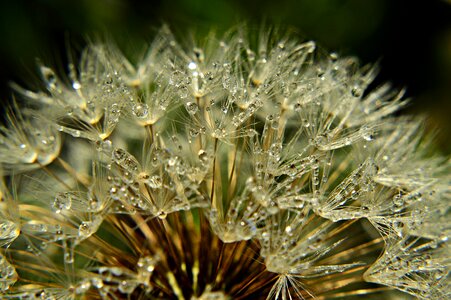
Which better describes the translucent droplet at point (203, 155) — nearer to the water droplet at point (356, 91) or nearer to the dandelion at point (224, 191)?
the dandelion at point (224, 191)

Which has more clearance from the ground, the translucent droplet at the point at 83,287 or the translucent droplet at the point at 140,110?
the translucent droplet at the point at 140,110

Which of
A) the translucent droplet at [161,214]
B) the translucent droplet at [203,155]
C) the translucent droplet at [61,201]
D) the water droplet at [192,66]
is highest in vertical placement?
the water droplet at [192,66]

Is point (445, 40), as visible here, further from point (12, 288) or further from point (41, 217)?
point (12, 288)

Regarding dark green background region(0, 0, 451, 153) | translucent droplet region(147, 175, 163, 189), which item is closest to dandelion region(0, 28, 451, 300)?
translucent droplet region(147, 175, 163, 189)

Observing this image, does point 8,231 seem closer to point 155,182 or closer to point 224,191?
point 155,182

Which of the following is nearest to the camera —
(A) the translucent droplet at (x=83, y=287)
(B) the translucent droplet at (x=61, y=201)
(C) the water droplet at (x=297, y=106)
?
(A) the translucent droplet at (x=83, y=287)

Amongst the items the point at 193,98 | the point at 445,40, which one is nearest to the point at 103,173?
the point at 193,98

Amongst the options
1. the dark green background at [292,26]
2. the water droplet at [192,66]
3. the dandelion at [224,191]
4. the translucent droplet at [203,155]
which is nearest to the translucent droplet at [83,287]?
the dandelion at [224,191]
